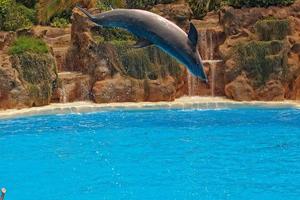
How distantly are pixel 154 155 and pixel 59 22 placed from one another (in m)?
12.5

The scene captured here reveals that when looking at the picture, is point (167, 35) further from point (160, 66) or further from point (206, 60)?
point (206, 60)

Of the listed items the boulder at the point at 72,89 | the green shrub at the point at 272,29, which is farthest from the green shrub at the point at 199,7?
the boulder at the point at 72,89

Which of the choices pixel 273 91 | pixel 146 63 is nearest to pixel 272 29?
pixel 273 91

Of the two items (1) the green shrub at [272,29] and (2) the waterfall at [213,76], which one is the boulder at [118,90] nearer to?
(2) the waterfall at [213,76]

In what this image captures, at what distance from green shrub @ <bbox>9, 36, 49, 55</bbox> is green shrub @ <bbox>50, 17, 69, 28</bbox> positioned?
13.9ft

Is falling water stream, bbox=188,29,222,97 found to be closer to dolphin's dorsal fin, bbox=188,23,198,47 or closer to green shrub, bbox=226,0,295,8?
green shrub, bbox=226,0,295,8

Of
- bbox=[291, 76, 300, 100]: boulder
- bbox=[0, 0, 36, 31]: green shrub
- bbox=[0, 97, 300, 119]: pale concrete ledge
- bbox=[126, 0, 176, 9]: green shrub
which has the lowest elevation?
bbox=[0, 97, 300, 119]: pale concrete ledge

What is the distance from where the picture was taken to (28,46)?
59.0 feet

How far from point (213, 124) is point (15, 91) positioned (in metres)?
5.86

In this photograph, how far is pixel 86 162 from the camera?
11.4 m

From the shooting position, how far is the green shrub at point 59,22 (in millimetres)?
22880

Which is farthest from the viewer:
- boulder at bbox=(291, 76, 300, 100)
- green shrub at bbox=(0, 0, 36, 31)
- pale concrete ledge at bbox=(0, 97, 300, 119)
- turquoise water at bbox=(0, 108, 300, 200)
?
green shrub at bbox=(0, 0, 36, 31)

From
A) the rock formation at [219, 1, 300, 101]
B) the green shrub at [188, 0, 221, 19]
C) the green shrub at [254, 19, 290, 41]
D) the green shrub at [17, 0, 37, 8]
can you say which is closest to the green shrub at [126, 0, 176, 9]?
the green shrub at [188, 0, 221, 19]

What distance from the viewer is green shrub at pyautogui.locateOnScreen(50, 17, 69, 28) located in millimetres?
22880
